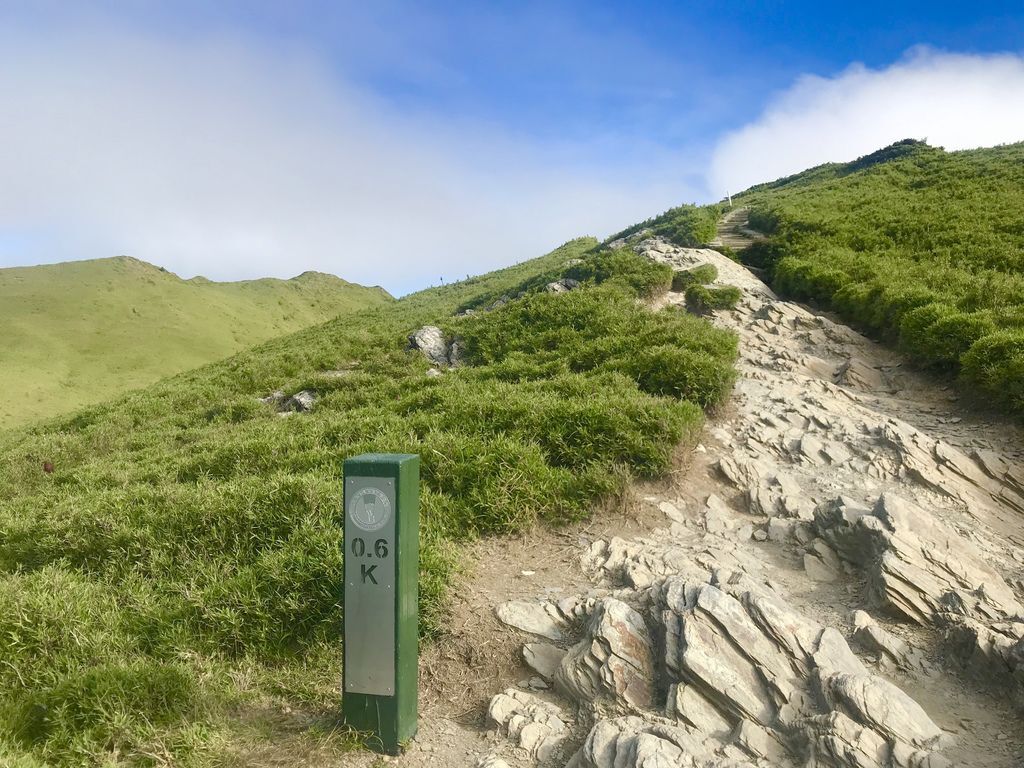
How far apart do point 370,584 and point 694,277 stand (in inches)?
505

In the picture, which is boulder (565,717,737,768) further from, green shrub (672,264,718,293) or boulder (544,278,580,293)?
boulder (544,278,580,293)

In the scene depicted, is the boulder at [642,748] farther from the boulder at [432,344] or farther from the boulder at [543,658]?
the boulder at [432,344]

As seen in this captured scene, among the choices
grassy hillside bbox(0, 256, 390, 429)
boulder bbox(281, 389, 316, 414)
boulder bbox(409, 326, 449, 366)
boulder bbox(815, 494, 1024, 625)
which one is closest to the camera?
boulder bbox(815, 494, 1024, 625)

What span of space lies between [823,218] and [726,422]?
48.9 ft

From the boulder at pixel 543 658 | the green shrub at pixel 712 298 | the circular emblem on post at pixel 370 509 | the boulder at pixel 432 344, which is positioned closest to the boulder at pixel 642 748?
the boulder at pixel 543 658

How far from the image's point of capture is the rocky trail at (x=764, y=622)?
3654 millimetres

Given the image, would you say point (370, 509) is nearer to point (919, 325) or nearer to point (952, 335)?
point (952, 335)

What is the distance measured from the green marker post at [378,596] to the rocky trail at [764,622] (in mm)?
331

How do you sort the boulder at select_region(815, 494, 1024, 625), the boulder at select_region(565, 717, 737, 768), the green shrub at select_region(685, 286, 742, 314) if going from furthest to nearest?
the green shrub at select_region(685, 286, 742, 314), the boulder at select_region(815, 494, 1024, 625), the boulder at select_region(565, 717, 737, 768)

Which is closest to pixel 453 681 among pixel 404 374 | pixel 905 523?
pixel 905 523

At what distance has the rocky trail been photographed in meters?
3.65

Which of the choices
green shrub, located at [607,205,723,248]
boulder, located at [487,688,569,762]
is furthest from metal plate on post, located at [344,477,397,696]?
green shrub, located at [607,205,723,248]

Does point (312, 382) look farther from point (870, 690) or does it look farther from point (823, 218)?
point (823, 218)

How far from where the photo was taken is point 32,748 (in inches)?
146
